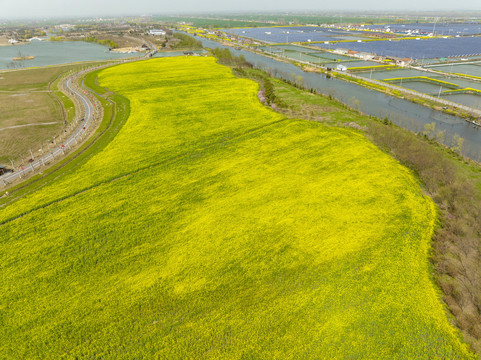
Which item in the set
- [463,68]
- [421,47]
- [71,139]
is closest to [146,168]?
[71,139]

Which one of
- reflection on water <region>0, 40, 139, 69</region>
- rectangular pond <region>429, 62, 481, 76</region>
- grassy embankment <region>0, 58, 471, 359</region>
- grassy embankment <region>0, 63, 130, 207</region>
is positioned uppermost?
reflection on water <region>0, 40, 139, 69</region>

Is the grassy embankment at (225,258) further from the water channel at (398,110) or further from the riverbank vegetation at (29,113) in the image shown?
the water channel at (398,110)

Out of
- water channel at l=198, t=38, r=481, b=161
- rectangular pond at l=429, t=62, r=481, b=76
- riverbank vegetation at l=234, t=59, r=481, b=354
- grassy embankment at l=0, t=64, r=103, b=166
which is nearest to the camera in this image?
riverbank vegetation at l=234, t=59, r=481, b=354

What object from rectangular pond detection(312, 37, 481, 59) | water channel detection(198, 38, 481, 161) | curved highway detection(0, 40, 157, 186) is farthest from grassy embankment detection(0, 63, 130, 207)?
rectangular pond detection(312, 37, 481, 59)

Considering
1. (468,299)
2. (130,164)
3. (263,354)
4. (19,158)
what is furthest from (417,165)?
(19,158)

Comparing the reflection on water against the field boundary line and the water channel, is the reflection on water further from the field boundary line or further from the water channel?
the field boundary line

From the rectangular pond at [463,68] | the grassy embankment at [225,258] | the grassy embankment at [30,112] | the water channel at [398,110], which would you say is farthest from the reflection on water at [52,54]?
the rectangular pond at [463,68]
